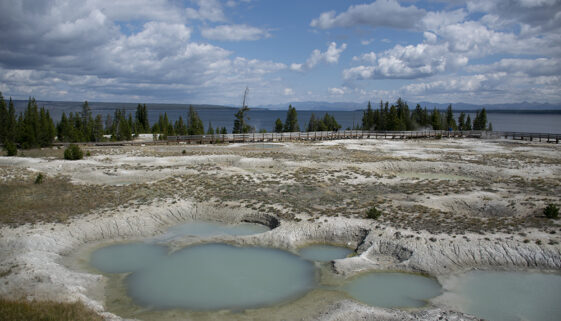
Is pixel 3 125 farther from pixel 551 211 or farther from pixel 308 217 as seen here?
pixel 551 211

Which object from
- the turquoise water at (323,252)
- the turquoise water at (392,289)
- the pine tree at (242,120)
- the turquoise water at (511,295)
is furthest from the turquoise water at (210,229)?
the pine tree at (242,120)

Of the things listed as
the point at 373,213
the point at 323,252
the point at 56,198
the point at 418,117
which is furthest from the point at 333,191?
the point at 418,117

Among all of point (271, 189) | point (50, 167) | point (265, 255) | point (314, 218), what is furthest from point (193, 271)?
point (50, 167)

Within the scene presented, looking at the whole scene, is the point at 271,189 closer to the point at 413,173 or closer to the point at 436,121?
the point at 413,173

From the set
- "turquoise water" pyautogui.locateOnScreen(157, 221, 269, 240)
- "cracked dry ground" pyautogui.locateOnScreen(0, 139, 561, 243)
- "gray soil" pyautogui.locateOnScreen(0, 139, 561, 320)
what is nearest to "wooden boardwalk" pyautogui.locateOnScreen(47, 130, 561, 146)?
"cracked dry ground" pyautogui.locateOnScreen(0, 139, 561, 243)

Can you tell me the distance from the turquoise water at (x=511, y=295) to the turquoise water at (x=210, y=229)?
34.9ft

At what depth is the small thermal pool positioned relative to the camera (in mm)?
13328

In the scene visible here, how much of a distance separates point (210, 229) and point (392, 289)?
35.6ft

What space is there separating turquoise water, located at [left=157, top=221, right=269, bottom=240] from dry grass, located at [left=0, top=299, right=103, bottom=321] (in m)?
8.08

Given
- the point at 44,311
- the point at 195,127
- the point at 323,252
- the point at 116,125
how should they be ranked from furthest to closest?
the point at 116,125 → the point at 195,127 → the point at 323,252 → the point at 44,311

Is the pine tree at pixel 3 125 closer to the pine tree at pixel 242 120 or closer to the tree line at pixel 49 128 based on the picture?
the tree line at pixel 49 128

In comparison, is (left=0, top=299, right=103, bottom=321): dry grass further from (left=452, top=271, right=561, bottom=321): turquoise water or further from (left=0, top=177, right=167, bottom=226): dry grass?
(left=452, top=271, right=561, bottom=321): turquoise water

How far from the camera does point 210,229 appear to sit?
21.0m

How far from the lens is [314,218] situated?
819 inches
